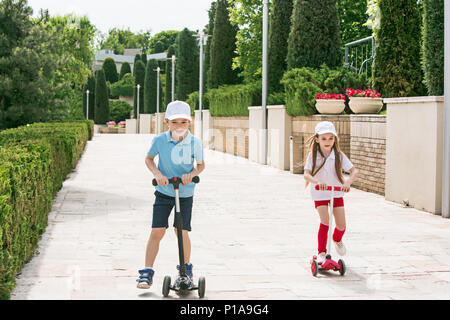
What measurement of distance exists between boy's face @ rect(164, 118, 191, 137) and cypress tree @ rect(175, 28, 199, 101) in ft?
157

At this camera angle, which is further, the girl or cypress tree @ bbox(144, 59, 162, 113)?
cypress tree @ bbox(144, 59, 162, 113)

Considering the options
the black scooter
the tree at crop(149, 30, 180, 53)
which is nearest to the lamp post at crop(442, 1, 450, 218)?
the black scooter

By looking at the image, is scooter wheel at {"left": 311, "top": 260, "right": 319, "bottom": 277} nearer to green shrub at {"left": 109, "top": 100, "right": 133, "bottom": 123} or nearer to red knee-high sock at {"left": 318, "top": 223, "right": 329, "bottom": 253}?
red knee-high sock at {"left": 318, "top": 223, "right": 329, "bottom": 253}

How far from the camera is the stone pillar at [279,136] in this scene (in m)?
18.9

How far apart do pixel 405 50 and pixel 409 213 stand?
228 inches

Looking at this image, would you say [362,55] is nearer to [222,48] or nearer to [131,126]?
[222,48]

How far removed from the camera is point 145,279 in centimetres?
538

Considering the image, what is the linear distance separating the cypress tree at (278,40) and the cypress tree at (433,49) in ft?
33.8

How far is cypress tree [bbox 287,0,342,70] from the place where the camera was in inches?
759

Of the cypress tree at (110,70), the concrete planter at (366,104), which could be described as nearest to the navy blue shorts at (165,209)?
the concrete planter at (366,104)

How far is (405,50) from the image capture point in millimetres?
14789

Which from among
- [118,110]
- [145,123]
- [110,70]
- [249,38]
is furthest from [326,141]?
[110,70]

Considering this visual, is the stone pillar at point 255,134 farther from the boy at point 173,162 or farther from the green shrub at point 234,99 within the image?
the boy at point 173,162
